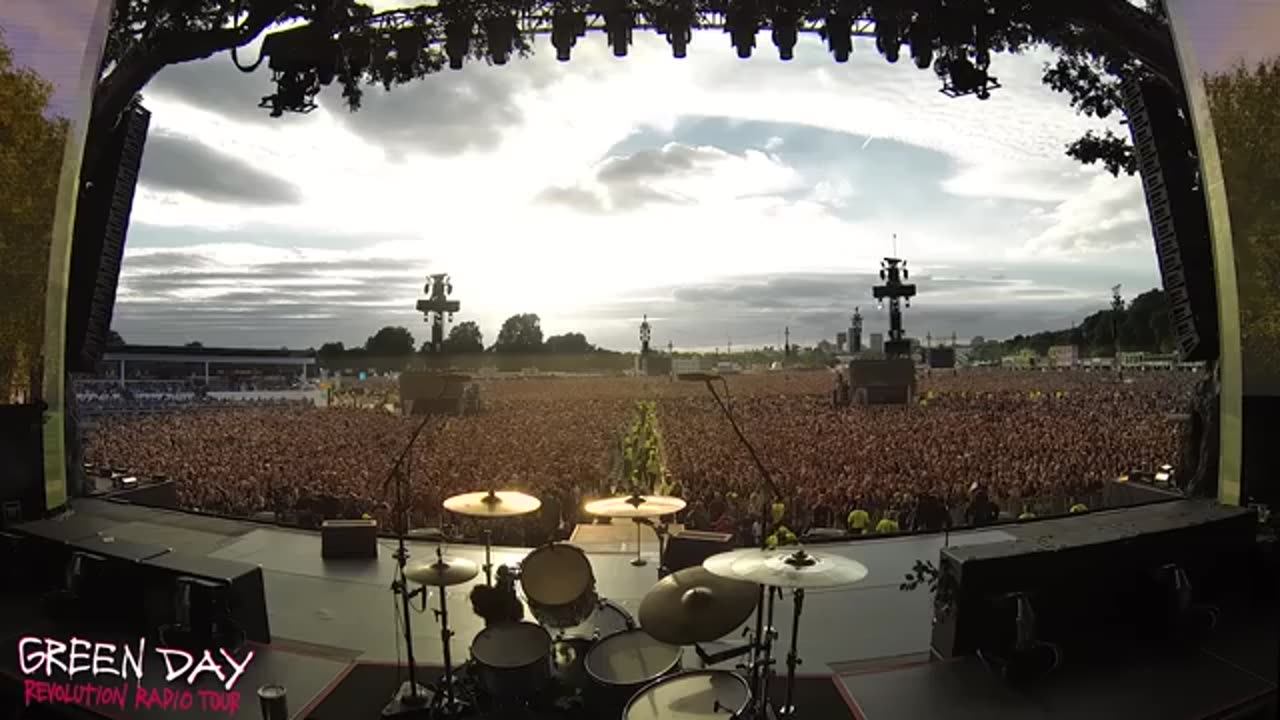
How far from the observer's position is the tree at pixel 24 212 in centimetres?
814

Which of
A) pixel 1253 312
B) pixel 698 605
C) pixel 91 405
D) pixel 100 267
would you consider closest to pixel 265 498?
pixel 100 267

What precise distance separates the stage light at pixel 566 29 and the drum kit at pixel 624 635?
5637 mm

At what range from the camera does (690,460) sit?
595 inches

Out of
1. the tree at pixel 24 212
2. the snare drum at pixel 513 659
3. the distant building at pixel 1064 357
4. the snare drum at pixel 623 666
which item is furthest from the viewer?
the distant building at pixel 1064 357

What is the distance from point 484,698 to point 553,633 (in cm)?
117

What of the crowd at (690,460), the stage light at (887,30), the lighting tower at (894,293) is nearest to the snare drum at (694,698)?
the crowd at (690,460)

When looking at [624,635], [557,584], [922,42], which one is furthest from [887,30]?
[624,635]

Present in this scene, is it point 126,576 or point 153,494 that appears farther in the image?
point 153,494

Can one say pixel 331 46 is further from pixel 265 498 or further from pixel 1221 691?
pixel 1221 691

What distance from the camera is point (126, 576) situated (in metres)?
6.45

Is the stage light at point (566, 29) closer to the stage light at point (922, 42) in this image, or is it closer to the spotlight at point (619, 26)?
the spotlight at point (619, 26)

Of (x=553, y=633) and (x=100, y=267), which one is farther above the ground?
(x=100, y=267)

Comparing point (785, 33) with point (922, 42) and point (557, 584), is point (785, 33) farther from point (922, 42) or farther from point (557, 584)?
point (557, 584)

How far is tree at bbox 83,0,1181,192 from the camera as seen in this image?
8.37m
